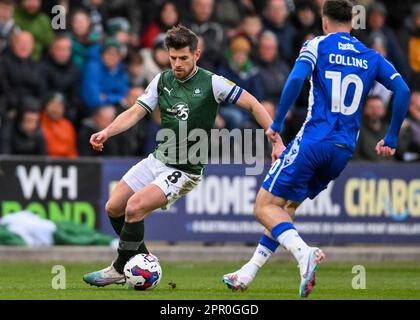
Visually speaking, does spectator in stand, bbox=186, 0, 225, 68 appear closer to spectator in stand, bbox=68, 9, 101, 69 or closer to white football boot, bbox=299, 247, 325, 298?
spectator in stand, bbox=68, 9, 101, 69

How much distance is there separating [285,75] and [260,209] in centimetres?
926

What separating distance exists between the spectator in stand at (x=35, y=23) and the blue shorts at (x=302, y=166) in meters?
8.53

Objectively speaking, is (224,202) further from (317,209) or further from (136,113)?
(136,113)

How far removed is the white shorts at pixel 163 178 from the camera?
10945 millimetres

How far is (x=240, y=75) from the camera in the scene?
18.6 m

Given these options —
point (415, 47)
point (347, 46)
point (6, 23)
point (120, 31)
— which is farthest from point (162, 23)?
point (347, 46)

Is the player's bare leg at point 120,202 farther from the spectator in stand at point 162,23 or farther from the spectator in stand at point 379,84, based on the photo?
the spectator in stand at point 379,84

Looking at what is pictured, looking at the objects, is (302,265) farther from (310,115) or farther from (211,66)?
(211,66)

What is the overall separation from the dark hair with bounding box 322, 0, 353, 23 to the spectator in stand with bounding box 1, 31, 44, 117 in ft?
25.6

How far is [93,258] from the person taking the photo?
16281mm

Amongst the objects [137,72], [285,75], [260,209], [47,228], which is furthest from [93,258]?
[260,209]

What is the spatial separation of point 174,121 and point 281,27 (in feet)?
31.4

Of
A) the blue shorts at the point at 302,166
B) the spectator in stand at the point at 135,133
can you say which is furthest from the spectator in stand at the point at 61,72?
the blue shorts at the point at 302,166
